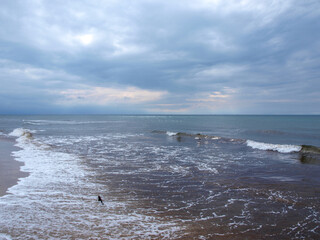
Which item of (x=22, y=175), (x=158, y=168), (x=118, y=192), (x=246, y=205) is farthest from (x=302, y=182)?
(x=22, y=175)

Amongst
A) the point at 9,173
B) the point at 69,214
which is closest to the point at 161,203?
the point at 69,214

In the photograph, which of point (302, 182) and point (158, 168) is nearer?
point (302, 182)

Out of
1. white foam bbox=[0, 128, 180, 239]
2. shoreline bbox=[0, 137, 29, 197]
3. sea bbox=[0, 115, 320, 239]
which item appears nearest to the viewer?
white foam bbox=[0, 128, 180, 239]

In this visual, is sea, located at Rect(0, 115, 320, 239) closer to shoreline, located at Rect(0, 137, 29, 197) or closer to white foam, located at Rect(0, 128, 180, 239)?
white foam, located at Rect(0, 128, 180, 239)

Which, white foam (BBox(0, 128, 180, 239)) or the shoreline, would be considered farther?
the shoreline

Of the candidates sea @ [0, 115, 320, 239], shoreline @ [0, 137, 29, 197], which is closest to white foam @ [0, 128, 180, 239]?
sea @ [0, 115, 320, 239]

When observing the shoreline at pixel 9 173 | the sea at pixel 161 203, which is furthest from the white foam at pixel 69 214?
the shoreline at pixel 9 173

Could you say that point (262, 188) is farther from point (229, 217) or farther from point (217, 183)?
point (229, 217)

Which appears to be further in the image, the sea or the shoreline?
the shoreline

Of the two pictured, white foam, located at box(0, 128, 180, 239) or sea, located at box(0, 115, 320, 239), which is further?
sea, located at box(0, 115, 320, 239)

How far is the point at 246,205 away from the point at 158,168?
647 centimetres

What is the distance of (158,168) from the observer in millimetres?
13102

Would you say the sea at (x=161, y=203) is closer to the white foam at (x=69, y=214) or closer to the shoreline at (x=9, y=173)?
the white foam at (x=69, y=214)

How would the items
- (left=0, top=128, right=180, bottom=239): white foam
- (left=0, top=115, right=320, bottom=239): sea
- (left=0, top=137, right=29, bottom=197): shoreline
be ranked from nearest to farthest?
(left=0, top=128, right=180, bottom=239): white foam
(left=0, top=115, right=320, bottom=239): sea
(left=0, top=137, right=29, bottom=197): shoreline
